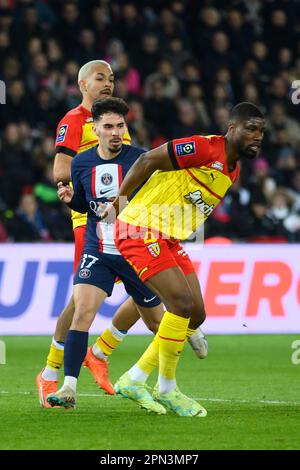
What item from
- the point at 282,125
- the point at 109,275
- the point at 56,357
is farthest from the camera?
the point at 282,125

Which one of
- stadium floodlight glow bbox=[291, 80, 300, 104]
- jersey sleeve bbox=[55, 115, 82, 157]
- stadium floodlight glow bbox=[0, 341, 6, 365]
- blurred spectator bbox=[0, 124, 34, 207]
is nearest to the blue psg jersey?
jersey sleeve bbox=[55, 115, 82, 157]

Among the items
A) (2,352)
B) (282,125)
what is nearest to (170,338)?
(2,352)

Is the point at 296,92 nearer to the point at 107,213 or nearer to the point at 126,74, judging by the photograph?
the point at 126,74

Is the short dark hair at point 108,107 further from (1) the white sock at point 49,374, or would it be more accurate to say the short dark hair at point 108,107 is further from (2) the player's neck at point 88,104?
(1) the white sock at point 49,374

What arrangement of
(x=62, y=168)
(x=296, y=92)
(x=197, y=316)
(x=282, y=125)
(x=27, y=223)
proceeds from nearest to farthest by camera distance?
(x=197, y=316) → (x=62, y=168) → (x=27, y=223) → (x=296, y=92) → (x=282, y=125)

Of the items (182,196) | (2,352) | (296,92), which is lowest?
(2,352)

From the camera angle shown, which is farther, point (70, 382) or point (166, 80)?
point (166, 80)

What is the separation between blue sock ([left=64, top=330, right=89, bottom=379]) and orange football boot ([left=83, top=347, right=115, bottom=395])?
111 centimetres

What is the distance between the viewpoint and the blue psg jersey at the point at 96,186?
808 centimetres

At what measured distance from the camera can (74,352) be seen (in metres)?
7.66

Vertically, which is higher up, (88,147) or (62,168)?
(88,147)

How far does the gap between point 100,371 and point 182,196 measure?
1.89 m

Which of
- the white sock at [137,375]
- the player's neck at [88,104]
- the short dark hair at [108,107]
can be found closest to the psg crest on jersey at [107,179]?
the short dark hair at [108,107]

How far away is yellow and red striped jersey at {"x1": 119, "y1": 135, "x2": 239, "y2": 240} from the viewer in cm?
749
